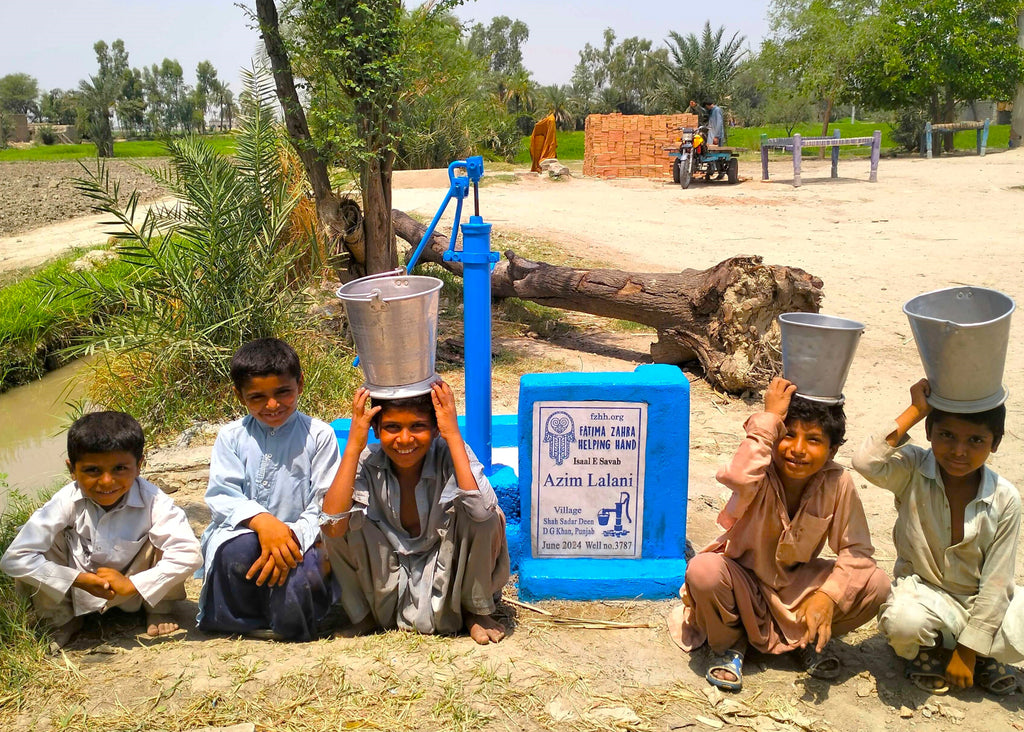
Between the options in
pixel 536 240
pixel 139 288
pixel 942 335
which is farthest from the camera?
pixel 536 240

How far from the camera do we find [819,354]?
2.48 meters

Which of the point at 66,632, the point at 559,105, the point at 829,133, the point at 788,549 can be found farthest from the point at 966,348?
the point at 559,105

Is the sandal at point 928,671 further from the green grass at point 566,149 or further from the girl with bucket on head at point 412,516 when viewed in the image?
the green grass at point 566,149

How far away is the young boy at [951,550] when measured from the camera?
2502 mm

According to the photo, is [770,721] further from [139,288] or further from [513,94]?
[513,94]

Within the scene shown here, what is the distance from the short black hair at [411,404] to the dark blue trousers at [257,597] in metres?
0.60

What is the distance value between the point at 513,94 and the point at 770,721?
44357 millimetres

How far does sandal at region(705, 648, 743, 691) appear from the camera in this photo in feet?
8.56

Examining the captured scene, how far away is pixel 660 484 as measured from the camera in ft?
10.5

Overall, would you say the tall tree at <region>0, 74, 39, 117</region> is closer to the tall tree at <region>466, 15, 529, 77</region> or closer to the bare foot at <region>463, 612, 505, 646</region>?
the tall tree at <region>466, 15, 529, 77</region>

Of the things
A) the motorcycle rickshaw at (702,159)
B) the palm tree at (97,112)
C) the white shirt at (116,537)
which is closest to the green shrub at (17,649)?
the white shirt at (116,537)

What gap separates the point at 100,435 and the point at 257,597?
76cm

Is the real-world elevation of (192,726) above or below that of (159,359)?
Result: below

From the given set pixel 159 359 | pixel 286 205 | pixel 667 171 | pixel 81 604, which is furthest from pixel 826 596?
pixel 667 171
